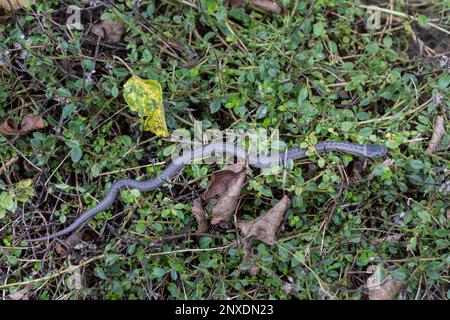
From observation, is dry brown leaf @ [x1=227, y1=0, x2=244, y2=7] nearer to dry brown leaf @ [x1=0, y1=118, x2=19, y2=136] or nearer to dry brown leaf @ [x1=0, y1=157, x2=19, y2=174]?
dry brown leaf @ [x1=0, y1=118, x2=19, y2=136]

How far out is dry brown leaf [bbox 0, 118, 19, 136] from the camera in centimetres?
461

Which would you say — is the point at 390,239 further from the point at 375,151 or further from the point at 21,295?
the point at 21,295

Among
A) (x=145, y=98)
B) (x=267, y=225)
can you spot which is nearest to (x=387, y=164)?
(x=267, y=225)

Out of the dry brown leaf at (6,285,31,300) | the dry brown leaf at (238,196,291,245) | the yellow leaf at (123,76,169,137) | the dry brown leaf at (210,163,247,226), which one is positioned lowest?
the dry brown leaf at (6,285,31,300)

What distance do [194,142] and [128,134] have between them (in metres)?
0.66

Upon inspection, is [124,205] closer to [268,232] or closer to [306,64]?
[268,232]

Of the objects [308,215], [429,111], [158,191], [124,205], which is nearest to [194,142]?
[158,191]

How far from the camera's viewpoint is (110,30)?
501 cm

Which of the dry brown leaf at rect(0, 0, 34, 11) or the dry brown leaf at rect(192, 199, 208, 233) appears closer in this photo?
the dry brown leaf at rect(192, 199, 208, 233)

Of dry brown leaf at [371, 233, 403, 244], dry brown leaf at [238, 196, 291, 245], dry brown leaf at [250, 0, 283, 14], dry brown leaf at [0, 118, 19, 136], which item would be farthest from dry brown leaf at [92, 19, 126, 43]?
dry brown leaf at [371, 233, 403, 244]

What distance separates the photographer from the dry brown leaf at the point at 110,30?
16.4ft

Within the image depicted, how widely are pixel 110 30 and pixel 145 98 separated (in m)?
0.99

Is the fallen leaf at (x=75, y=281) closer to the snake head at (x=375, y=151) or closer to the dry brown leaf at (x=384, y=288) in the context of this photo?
the dry brown leaf at (x=384, y=288)

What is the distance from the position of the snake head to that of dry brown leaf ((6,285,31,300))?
9.74ft
